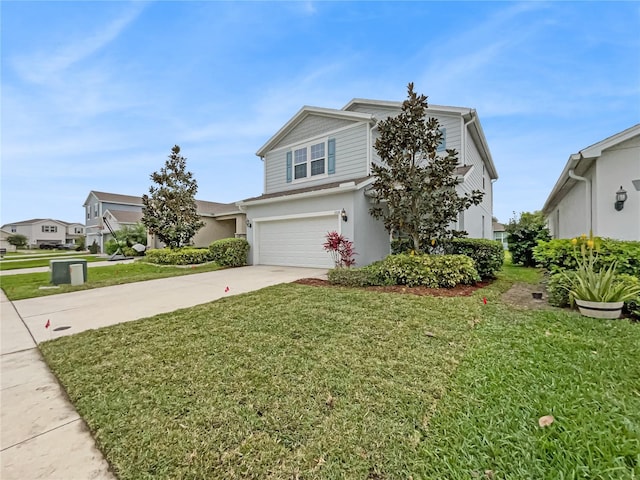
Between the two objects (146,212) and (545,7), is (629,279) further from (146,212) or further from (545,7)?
(146,212)

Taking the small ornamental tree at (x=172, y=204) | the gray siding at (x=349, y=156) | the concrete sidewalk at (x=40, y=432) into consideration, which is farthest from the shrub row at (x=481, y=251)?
the small ornamental tree at (x=172, y=204)

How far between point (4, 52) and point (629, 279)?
15.3 meters

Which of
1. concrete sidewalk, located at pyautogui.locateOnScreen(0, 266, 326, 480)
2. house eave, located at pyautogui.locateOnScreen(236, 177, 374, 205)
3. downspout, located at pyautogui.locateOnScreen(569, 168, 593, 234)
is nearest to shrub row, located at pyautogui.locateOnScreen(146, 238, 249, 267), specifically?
house eave, located at pyautogui.locateOnScreen(236, 177, 374, 205)

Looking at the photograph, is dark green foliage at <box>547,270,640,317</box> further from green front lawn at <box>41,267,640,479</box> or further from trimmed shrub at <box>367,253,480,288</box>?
trimmed shrub at <box>367,253,480,288</box>

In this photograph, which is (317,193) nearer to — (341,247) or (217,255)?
(341,247)

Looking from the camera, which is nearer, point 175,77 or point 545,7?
point 545,7

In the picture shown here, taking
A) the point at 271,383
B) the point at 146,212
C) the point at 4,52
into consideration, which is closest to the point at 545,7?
the point at 271,383

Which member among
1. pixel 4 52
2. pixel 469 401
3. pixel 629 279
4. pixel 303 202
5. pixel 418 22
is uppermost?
pixel 418 22

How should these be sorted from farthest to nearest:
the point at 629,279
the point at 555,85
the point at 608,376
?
the point at 555,85
the point at 629,279
the point at 608,376

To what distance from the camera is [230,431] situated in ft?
6.68

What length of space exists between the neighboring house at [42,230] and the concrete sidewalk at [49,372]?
58440 mm

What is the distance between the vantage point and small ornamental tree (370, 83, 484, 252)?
7281 mm

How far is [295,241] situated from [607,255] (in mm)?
8955

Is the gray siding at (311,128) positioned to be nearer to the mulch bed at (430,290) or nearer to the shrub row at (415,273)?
the shrub row at (415,273)
